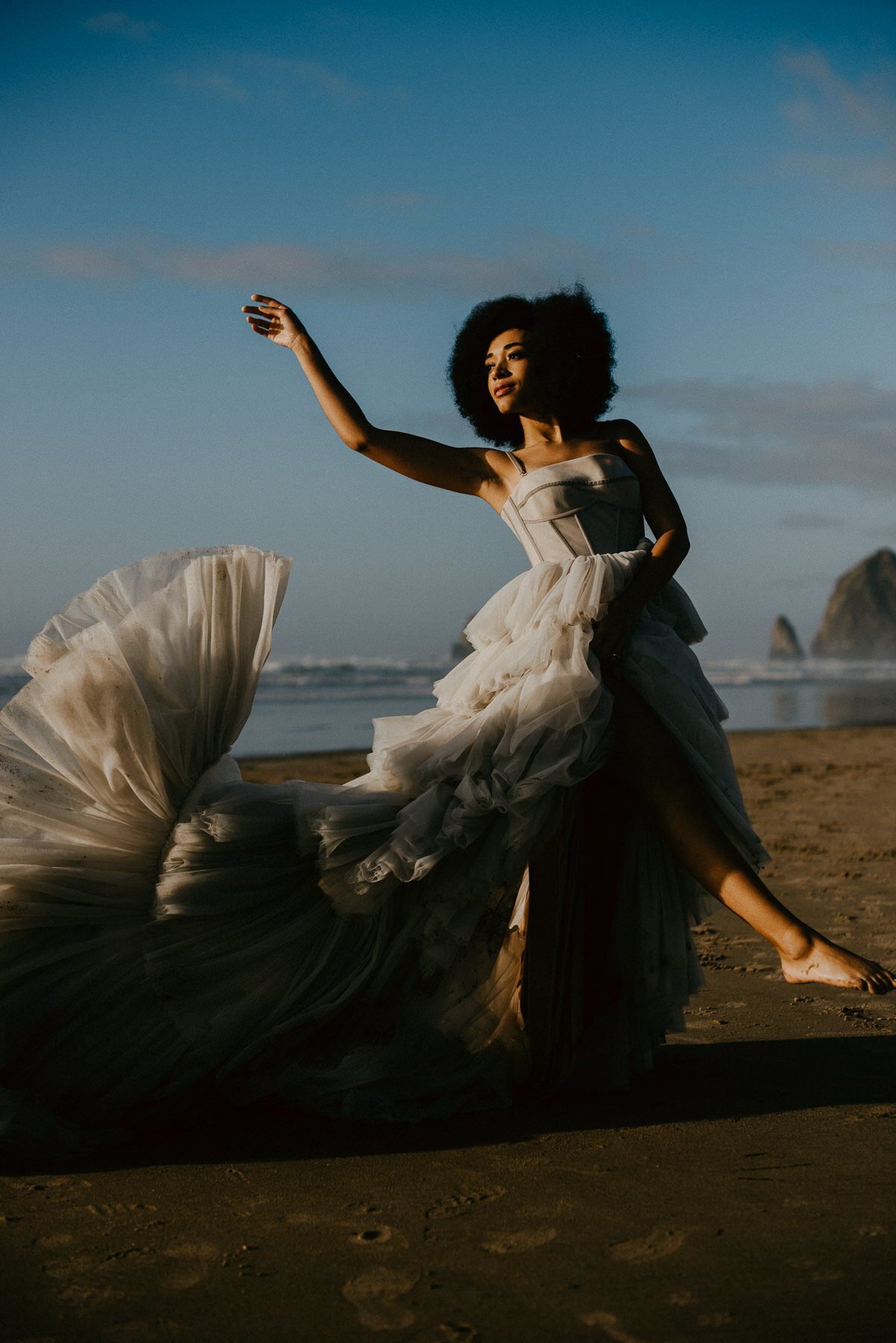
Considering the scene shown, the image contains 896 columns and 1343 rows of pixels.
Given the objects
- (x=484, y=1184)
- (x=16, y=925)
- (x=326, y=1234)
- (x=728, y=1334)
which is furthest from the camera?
(x=16, y=925)

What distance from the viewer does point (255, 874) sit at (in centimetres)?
250

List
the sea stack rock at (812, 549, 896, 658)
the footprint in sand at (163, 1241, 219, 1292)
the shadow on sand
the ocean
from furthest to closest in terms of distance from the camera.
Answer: the sea stack rock at (812, 549, 896, 658) < the ocean < the shadow on sand < the footprint in sand at (163, 1241, 219, 1292)

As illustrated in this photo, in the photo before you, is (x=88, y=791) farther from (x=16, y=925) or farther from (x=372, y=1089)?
(x=372, y=1089)

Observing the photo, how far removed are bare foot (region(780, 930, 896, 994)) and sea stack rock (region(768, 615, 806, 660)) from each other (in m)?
114

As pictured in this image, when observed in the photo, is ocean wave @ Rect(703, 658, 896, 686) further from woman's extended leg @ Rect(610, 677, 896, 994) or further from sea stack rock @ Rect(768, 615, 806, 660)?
sea stack rock @ Rect(768, 615, 806, 660)

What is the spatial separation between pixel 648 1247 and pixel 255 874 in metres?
1.17

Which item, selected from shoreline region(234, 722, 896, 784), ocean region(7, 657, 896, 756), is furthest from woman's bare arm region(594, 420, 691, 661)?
shoreline region(234, 722, 896, 784)

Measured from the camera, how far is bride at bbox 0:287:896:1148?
2.40 metres

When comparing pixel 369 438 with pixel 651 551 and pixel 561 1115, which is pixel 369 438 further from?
pixel 561 1115

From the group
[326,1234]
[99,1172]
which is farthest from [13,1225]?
[326,1234]

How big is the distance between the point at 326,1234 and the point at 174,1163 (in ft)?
1.62

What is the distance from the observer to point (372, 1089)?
251 cm

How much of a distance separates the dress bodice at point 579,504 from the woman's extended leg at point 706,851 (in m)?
0.43

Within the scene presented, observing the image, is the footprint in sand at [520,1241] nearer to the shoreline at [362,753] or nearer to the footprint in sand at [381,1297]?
the footprint in sand at [381,1297]
